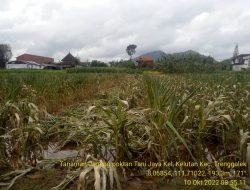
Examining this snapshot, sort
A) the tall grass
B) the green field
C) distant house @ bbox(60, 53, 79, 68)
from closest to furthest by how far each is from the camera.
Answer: the green field, the tall grass, distant house @ bbox(60, 53, 79, 68)

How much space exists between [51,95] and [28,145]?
388cm

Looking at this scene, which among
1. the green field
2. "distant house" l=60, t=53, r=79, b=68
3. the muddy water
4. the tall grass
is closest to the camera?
the green field

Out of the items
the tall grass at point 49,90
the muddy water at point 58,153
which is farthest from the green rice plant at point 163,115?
the tall grass at point 49,90

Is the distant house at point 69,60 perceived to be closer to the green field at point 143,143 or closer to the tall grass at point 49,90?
the tall grass at point 49,90

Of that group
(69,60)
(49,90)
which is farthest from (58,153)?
(69,60)

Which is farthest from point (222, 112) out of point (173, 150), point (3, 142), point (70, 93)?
point (70, 93)

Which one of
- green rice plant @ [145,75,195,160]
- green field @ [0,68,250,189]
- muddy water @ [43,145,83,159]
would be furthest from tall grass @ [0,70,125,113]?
green rice plant @ [145,75,195,160]

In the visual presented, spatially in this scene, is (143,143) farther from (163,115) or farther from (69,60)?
(69,60)

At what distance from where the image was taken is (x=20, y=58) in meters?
76.7

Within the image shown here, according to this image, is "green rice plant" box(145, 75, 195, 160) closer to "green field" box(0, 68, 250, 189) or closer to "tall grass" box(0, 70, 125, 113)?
"green field" box(0, 68, 250, 189)

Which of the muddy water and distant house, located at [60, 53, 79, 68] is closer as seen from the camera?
the muddy water

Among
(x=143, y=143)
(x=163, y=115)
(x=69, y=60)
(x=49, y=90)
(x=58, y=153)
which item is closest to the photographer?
(x=163, y=115)

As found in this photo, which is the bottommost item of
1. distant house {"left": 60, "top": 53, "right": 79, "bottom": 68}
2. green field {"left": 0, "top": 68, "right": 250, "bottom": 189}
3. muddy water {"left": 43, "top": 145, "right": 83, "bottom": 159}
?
muddy water {"left": 43, "top": 145, "right": 83, "bottom": 159}

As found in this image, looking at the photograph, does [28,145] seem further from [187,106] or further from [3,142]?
[187,106]
